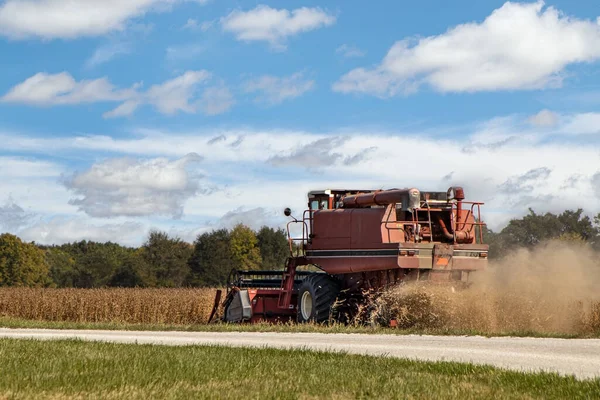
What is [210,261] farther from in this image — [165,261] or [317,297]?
[317,297]

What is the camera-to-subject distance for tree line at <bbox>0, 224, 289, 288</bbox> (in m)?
74.9

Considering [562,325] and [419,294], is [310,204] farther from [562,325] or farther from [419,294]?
[562,325]

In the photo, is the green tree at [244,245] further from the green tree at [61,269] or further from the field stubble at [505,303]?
the field stubble at [505,303]

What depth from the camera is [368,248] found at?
21844 millimetres

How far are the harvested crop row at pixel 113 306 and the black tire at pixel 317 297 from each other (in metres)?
9.77

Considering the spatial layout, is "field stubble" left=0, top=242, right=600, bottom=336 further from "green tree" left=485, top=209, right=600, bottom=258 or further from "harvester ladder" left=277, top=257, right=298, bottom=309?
"green tree" left=485, top=209, right=600, bottom=258

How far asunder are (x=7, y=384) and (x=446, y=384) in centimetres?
581

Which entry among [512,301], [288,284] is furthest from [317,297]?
[512,301]

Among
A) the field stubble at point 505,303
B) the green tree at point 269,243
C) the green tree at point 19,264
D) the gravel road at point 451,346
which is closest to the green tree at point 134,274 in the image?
the green tree at point 269,243

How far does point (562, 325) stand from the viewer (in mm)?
21875

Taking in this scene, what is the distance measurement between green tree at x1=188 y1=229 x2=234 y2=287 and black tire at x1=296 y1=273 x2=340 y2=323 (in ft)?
166

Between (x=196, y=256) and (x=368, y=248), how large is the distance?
191ft

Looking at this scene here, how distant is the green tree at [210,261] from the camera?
248 ft

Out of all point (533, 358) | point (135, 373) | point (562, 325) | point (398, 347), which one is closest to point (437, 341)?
point (398, 347)
